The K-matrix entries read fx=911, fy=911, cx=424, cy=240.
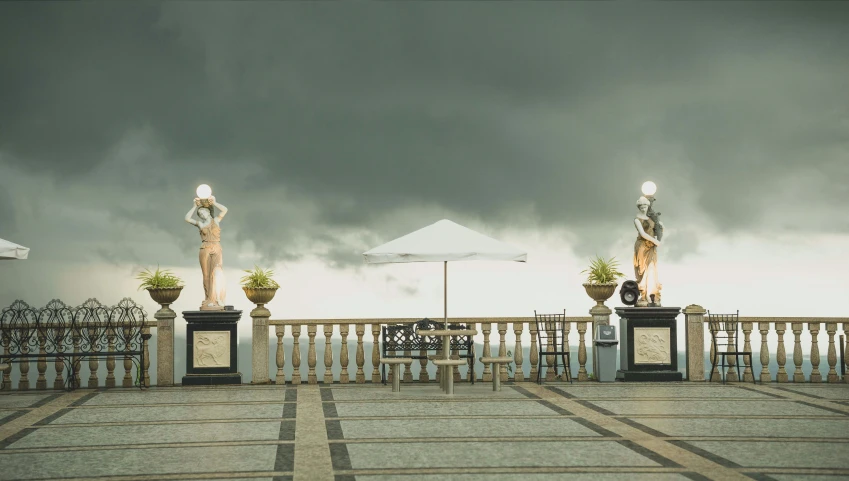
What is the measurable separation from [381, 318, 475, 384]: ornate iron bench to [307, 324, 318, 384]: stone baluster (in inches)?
47.2

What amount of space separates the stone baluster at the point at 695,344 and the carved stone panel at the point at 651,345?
1.37 ft

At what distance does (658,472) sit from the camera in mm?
7480

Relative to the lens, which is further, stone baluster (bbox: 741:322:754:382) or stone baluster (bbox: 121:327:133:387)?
stone baluster (bbox: 741:322:754:382)

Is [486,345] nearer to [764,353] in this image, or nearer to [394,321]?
[394,321]

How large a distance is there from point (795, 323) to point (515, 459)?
9673 mm

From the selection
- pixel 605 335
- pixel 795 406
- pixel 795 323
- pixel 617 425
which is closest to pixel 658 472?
pixel 617 425

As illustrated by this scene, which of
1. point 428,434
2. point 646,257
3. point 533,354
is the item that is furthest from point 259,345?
point 646,257

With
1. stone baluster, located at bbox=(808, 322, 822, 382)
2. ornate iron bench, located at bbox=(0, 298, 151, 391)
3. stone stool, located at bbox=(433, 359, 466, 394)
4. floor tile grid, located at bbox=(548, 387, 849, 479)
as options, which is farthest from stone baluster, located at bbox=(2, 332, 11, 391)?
stone baluster, located at bbox=(808, 322, 822, 382)

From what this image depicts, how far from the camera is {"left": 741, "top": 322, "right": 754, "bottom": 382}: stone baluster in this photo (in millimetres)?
15762

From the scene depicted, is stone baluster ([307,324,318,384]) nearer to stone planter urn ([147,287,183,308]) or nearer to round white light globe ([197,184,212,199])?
stone planter urn ([147,287,183,308])

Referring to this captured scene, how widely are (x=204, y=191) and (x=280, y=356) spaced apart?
→ 3004 mm

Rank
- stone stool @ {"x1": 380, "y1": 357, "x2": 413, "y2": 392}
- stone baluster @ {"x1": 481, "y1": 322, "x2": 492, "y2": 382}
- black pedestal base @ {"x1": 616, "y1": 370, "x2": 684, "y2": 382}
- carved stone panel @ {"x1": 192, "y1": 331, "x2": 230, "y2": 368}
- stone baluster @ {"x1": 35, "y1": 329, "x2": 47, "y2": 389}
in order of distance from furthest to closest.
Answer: black pedestal base @ {"x1": 616, "y1": 370, "x2": 684, "y2": 382} < stone baluster @ {"x1": 481, "y1": 322, "x2": 492, "y2": 382} < carved stone panel @ {"x1": 192, "y1": 331, "x2": 230, "y2": 368} < stone baluster @ {"x1": 35, "y1": 329, "x2": 47, "y2": 389} < stone stool @ {"x1": 380, "y1": 357, "x2": 413, "y2": 392}

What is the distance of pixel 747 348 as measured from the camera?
15.8 meters

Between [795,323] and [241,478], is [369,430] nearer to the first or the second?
[241,478]
